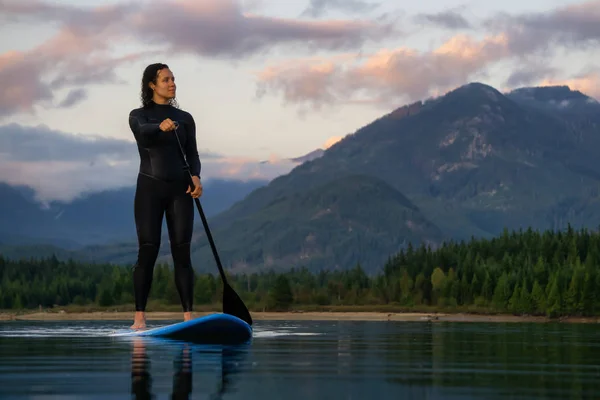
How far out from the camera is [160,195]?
2664 cm


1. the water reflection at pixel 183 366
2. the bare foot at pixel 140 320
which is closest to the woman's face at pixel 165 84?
the bare foot at pixel 140 320

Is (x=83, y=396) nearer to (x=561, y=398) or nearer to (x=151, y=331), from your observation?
(x=561, y=398)

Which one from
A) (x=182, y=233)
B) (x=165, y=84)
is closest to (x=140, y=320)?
(x=182, y=233)

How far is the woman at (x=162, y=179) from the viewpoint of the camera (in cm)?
2666

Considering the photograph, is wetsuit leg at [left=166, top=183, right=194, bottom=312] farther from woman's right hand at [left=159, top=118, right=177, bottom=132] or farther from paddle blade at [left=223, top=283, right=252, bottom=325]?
woman's right hand at [left=159, top=118, right=177, bottom=132]

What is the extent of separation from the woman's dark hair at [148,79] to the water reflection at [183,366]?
18.1ft

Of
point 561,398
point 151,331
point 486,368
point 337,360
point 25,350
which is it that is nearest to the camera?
point 561,398

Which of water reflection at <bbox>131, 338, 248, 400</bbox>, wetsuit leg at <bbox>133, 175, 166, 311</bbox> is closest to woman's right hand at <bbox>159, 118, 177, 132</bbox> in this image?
wetsuit leg at <bbox>133, 175, 166, 311</bbox>

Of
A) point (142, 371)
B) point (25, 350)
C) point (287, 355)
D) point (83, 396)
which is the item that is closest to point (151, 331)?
point (25, 350)

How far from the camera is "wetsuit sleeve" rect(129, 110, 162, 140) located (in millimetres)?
26625

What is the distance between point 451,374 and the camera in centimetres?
1797

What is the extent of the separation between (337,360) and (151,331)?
6763 mm

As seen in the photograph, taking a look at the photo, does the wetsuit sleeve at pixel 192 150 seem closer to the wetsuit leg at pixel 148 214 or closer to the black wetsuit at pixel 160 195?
the black wetsuit at pixel 160 195

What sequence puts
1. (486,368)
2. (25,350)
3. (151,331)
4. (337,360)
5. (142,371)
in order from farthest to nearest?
(151,331)
(25,350)
(337,360)
(486,368)
(142,371)
